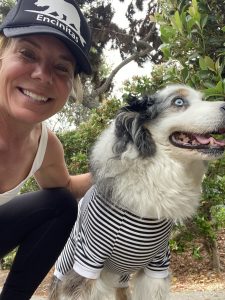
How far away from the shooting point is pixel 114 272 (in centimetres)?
268

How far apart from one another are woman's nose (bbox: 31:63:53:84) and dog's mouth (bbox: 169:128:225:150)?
82 cm

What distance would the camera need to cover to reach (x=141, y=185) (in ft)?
7.99

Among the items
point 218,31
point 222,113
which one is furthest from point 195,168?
point 218,31

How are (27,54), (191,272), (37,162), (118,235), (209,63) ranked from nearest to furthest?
(27,54) → (209,63) → (118,235) → (37,162) → (191,272)

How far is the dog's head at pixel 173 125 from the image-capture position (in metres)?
2.25

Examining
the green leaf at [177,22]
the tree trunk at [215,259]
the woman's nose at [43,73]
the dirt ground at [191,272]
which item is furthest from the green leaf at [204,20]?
the tree trunk at [215,259]

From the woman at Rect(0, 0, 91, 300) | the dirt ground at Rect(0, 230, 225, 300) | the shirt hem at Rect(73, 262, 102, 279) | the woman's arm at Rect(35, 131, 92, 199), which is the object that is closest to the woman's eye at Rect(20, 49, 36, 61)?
the woman at Rect(0, 0, 91, 300)

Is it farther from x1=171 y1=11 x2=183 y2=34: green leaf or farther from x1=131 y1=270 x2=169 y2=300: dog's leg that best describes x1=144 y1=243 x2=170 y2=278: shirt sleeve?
x1=171 y1=11 x2=183 y2=34: green leaf

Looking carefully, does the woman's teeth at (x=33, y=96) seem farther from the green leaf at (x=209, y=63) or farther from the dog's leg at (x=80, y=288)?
the dog's leg at (x=80, y=288)

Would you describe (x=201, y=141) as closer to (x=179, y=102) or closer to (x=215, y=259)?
(x=179, y=102)

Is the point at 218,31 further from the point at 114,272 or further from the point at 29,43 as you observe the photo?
the point at 114,272

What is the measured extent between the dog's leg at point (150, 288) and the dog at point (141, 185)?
0.39 feet

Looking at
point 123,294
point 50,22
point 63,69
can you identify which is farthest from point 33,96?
point 123,294

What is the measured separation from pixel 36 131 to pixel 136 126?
2.15 ft
